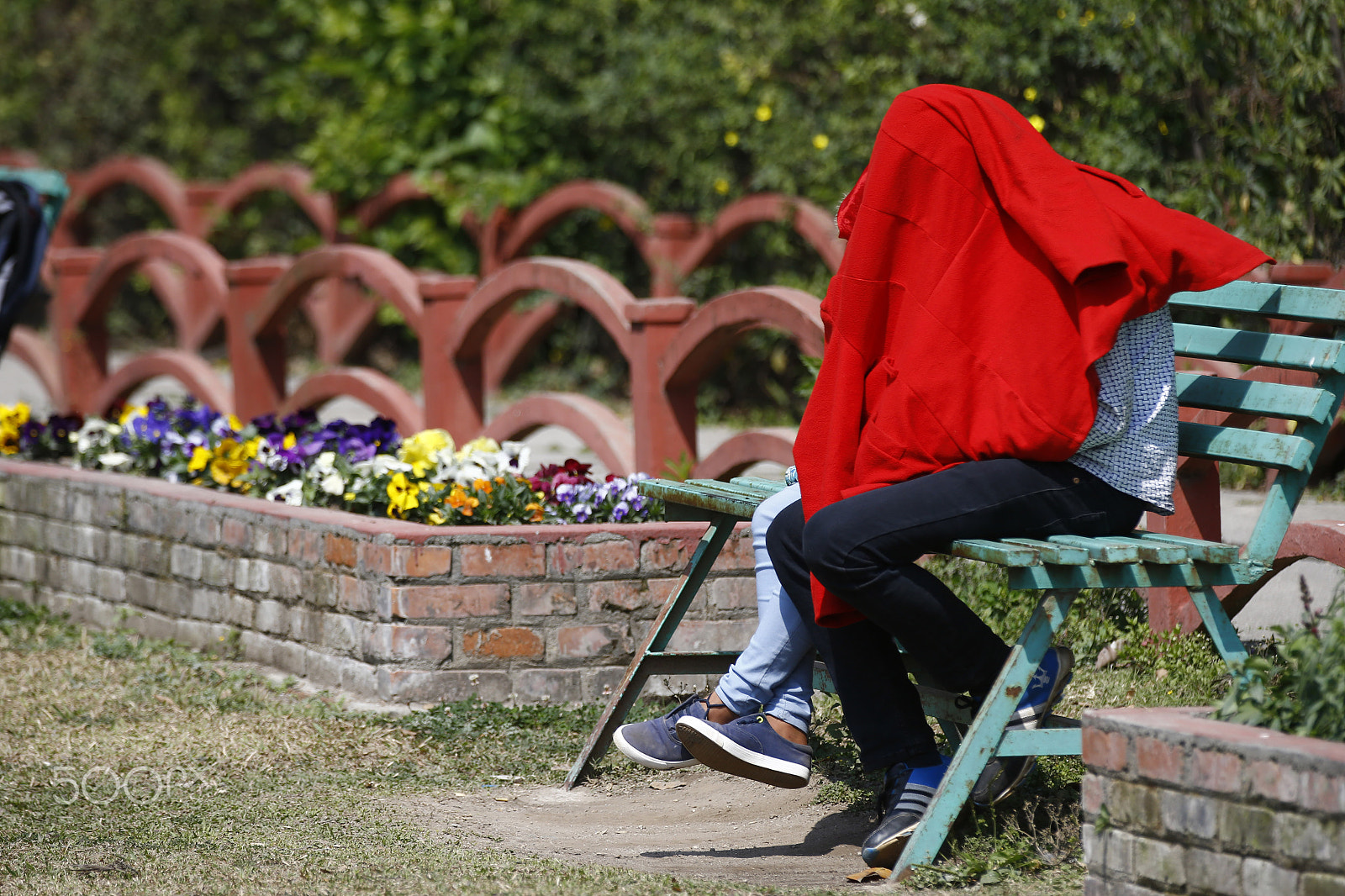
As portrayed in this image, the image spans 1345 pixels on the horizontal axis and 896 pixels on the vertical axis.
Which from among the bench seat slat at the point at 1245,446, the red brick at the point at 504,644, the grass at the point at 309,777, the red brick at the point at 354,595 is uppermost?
the bench seat slat at the point at 1245,446

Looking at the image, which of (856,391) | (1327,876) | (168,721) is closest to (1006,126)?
(856,391)

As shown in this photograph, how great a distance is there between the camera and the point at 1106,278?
2666 mm

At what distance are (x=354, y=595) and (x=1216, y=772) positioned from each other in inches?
99.8

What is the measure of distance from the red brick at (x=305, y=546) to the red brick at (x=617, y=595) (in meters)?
0.81

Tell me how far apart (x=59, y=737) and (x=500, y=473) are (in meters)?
1.35

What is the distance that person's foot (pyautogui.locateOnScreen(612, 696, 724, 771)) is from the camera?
3.13 m

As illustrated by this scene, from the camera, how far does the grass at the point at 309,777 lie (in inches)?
113

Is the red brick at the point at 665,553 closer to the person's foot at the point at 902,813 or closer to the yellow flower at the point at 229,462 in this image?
the person's foot at the point at 902,813

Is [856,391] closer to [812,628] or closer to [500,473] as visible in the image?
[812,628]

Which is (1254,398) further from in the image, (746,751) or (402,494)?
(402,494)

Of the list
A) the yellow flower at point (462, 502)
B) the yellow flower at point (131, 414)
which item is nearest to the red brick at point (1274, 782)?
the yellow flower at point (462, 502)

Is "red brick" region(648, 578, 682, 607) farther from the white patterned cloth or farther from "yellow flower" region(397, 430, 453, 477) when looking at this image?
the white patterned cloth

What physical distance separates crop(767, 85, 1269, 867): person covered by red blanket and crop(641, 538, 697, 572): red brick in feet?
4.07

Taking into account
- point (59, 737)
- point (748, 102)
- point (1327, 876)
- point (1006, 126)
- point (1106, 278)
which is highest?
point (748, 102)
